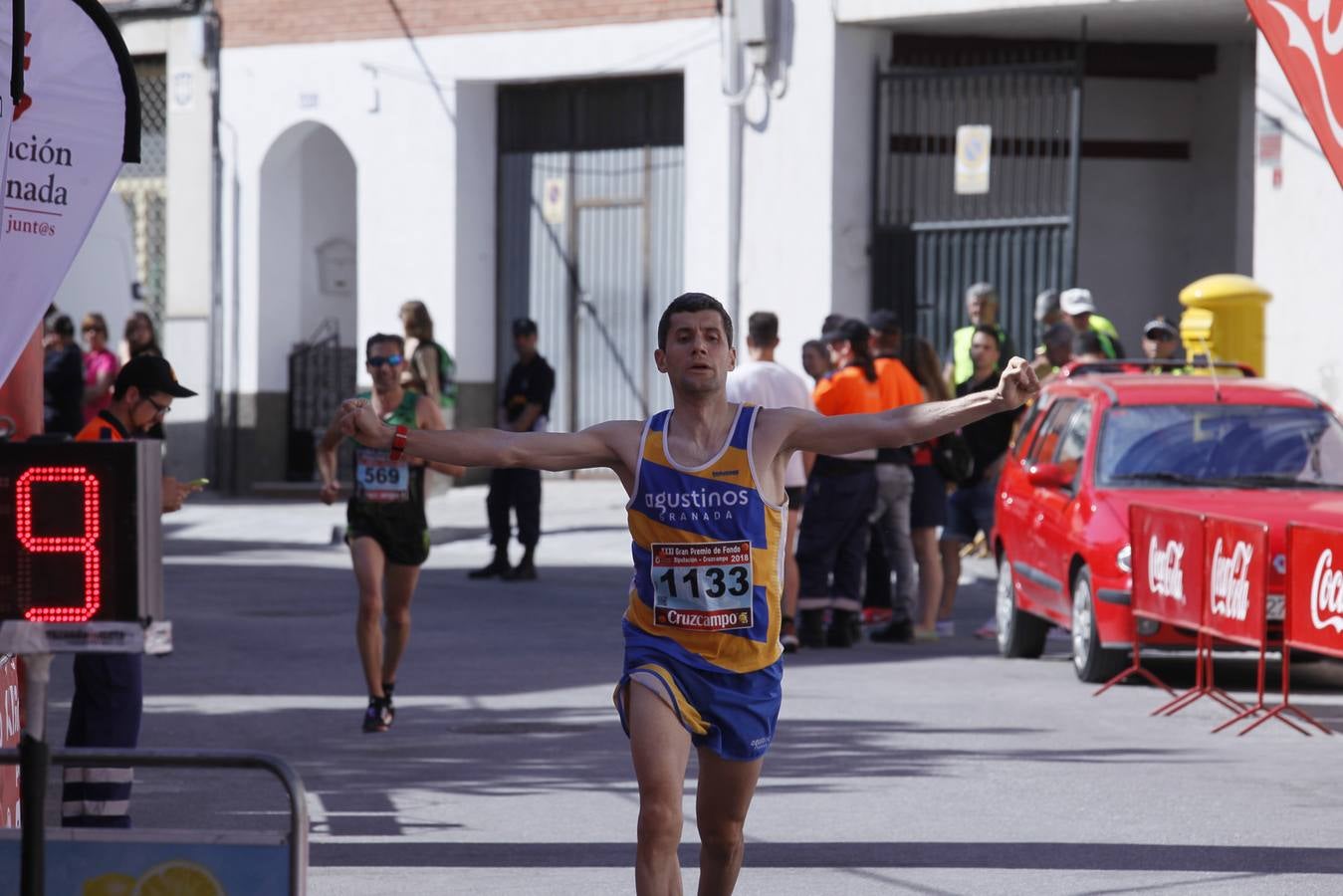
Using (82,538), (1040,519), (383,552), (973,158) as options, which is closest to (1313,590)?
(1040,519)

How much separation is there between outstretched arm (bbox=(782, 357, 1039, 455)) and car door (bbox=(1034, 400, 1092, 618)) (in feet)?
22.9

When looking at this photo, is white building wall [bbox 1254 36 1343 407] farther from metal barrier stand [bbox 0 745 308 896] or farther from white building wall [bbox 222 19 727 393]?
metal barrier stand [bbox 0 745 308 896]

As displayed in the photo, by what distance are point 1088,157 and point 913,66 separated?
2.24m

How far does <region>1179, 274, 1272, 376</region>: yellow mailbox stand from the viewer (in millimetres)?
19422

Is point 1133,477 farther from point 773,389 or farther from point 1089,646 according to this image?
point 773,389

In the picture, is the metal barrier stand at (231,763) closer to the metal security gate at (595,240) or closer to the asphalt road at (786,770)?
the asphalt road at (786,770)

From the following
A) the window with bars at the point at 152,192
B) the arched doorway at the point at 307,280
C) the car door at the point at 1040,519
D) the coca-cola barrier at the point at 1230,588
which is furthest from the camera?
the window with bars at the point at 152,192

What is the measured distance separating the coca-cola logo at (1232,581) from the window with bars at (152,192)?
19.6m

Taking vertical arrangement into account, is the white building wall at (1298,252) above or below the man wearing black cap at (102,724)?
above

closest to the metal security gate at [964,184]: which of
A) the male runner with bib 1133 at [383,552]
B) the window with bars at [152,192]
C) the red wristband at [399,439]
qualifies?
the window with bars at [152,192]

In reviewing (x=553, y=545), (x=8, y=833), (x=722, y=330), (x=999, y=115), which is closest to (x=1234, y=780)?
(x=722, y=330)

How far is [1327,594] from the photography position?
11.1 metres

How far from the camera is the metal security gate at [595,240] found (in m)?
26.8

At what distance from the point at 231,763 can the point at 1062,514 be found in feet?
31.7
